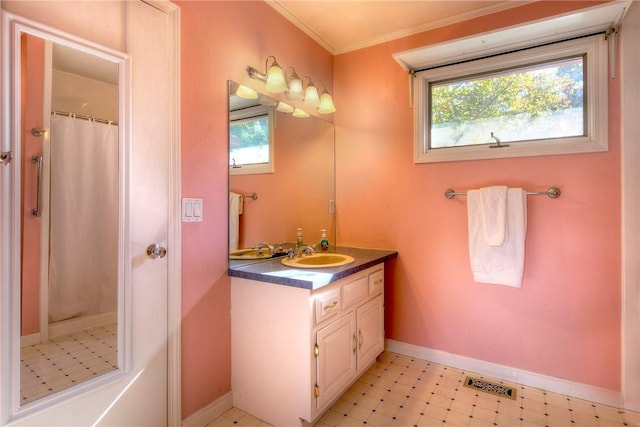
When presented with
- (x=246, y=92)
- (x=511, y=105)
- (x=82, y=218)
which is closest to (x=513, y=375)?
(x=511, y=105)

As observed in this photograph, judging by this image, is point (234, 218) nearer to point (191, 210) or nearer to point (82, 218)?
point (191, 210)

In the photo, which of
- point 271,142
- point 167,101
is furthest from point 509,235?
point 167,101

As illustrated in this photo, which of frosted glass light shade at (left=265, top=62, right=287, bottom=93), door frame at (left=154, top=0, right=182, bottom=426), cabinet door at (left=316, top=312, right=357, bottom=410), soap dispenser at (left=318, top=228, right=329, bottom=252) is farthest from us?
soap dispenser at (left=318, top=228, right=329, bottom=252)

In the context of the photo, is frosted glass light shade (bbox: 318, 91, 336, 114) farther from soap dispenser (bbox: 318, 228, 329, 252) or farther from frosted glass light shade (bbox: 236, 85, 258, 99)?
soap dispenser (bbox: 318, 228, 329, 252)

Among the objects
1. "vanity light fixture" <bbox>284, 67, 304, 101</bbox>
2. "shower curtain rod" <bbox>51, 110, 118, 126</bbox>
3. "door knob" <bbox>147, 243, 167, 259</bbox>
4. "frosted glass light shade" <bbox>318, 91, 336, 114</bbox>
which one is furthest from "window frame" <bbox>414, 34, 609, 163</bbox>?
"shower curtain rod" <bbox>51, 110, 118, 126</bbox>

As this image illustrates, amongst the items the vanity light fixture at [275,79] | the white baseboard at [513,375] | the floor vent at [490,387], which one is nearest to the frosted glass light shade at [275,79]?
the vanity light fixture at [275,79]

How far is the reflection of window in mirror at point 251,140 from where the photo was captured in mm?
1846

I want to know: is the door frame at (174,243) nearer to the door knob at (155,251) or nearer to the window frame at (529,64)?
the door knob at (155,251)

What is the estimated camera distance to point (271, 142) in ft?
7.01

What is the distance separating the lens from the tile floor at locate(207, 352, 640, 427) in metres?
1.72

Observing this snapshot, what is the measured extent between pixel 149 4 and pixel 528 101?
7.26 ft

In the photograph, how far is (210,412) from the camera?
5.60 feet

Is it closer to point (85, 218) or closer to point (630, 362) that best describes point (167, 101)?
point (85, 218)

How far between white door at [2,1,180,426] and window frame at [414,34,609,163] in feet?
5.50
